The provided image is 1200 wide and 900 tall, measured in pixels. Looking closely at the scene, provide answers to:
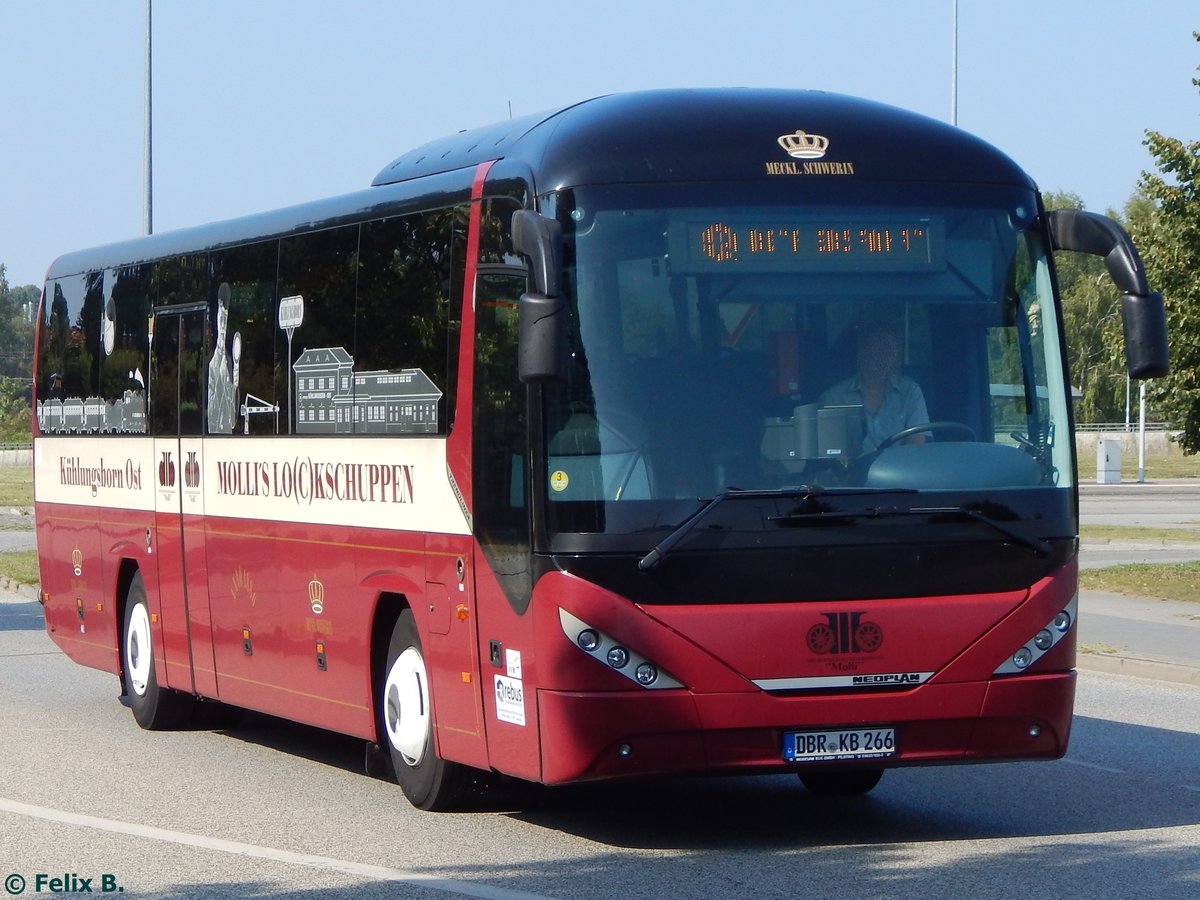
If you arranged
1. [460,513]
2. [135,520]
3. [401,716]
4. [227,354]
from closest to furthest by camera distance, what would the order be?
[460,513] < [401,716] < [227,354] < [135,520]

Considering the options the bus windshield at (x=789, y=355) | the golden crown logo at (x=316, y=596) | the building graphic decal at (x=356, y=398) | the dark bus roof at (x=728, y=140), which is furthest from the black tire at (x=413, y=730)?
the dark bus roof at (x=728, y=140)

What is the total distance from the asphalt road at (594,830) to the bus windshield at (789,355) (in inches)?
60.6

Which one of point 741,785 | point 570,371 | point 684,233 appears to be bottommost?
point 741,785

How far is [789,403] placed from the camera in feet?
28.7

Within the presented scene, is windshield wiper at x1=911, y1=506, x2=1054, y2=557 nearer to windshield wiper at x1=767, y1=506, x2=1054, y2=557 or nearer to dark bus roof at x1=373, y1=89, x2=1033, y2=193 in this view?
windshield wiper at x1=767, y1=506, x2=1054, y2=557

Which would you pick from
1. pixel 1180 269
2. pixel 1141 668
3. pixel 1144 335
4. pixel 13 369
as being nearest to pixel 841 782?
pixel 1144 335

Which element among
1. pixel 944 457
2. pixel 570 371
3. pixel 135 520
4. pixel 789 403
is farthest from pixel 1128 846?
pixel 135 520

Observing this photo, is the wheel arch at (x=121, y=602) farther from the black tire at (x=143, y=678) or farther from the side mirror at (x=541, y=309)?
the side mirror at (x=541, y=309)

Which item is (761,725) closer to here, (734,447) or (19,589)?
(734,447)

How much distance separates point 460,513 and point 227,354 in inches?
155

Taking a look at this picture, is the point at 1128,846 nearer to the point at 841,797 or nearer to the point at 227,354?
the point at 841,797

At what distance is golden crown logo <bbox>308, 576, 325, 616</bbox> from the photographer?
36.8 ft

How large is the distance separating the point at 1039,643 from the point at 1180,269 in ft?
52.9

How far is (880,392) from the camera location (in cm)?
886
